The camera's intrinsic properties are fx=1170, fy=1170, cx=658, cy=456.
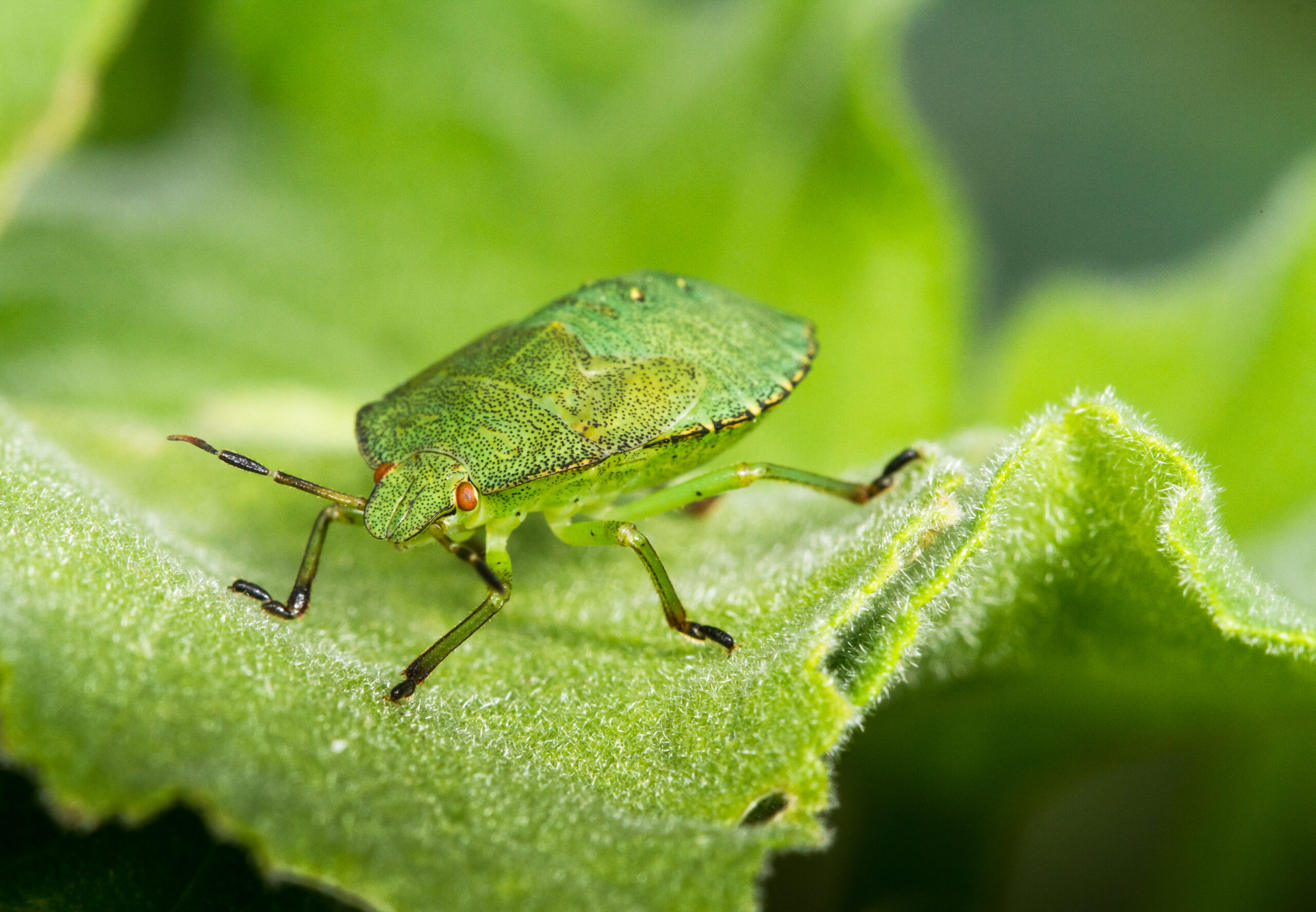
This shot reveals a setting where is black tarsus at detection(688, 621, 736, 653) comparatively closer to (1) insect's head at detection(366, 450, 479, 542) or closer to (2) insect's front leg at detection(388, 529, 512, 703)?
(2) insect's front leg at detection(388, 529, 512, 703)

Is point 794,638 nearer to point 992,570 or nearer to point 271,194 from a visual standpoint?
point 992,570

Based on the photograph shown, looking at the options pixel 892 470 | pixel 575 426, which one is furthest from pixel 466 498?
pixel 892 470

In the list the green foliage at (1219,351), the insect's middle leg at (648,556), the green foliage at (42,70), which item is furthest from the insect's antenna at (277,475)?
the green foliage at (1219,351)

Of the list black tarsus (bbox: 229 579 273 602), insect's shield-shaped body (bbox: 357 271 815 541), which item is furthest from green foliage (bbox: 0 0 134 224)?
black tarsus (bbox: 229 579 273 602)

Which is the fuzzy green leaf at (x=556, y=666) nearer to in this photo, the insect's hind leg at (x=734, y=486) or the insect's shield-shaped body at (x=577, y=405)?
the insect's hind leg at (x=734, y=486)

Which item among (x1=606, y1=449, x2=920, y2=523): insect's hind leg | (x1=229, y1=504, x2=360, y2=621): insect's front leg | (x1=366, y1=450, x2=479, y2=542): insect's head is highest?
(x1=606, y1=449, x2=920, y2=523): insect's hind leg

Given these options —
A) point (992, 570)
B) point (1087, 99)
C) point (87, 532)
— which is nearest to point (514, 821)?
point (87, 532)

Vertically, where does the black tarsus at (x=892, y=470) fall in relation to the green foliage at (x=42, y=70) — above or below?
above
